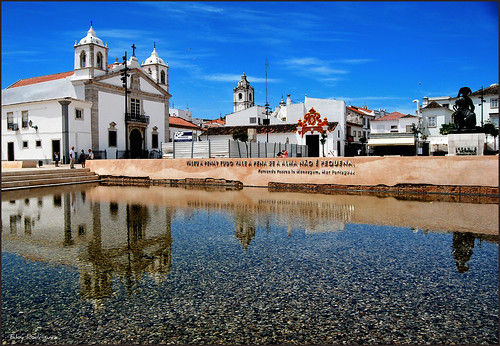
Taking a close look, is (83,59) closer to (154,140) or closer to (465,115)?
(154,140)

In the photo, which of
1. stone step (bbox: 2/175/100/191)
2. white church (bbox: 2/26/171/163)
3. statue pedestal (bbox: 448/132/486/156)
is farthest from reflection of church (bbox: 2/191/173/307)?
white church (bbox: 2/26/171/163)

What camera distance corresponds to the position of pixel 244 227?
309 inches

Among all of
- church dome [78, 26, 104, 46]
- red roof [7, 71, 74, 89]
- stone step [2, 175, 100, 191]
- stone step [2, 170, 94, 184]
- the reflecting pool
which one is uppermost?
church dome [78, 26, 104, 46]

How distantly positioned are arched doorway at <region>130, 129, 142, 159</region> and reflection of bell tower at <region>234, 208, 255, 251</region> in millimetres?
31505

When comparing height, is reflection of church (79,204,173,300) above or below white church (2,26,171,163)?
below

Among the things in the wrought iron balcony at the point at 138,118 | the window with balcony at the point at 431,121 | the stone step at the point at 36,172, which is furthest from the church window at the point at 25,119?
the window with balcony at the point at 431,121

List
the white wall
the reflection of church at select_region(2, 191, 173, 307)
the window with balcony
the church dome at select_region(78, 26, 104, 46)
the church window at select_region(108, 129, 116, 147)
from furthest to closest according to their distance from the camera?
1. the window with balcony
2. the church window at select_region(108, 129, 116, 147)
3. the church dome at select_region(78, 26, 104, 46)
4. the white wall
5. the reflection of church at select_region(2, 191, 173, 307)

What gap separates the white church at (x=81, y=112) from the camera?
32.7 m

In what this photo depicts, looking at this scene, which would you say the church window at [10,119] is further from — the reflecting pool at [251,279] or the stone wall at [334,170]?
the reflecting pool at [251,279]

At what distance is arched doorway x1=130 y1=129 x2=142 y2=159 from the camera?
3922 cm

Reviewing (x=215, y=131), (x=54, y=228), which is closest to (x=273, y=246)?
(x=54, y=228)

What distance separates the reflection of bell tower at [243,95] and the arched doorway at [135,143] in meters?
47.8

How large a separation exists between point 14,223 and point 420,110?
47828 mm

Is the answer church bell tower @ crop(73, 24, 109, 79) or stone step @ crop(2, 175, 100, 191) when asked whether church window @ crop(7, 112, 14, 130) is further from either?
stone step @ crop(2, 175, 100, 191)
